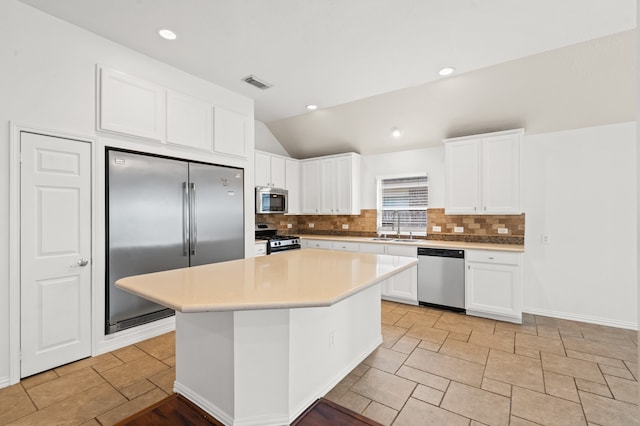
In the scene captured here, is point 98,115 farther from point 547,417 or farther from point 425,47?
point 547,417

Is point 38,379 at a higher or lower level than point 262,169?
lower

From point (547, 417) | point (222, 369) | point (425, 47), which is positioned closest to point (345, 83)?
point (425, 47)

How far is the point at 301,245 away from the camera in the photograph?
5.31m

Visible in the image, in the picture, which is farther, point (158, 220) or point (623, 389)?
point (158, 220)

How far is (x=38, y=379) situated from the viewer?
2299 mm

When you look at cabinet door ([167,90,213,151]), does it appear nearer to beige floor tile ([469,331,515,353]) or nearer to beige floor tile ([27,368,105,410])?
beige floor tile ([27,368,105,410])

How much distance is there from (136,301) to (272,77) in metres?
2.74

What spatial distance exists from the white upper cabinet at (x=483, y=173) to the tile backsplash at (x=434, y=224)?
40cm

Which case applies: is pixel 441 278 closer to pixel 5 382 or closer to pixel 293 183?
pixel 293 183

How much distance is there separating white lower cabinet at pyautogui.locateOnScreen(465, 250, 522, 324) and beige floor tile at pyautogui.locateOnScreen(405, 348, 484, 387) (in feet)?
4.26

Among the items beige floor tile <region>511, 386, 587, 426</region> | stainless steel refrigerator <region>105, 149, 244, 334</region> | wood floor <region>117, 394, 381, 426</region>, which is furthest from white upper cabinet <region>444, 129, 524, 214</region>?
wood floor <region>117, 394, 381, 426</region>

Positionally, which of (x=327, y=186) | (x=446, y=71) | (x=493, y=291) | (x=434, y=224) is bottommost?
(x=493, y=291)

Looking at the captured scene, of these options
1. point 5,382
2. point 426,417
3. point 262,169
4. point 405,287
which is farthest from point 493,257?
point 5,382

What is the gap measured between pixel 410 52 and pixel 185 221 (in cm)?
285
